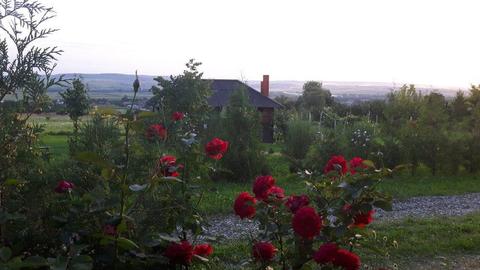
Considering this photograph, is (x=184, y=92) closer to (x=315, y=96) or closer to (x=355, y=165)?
(x=355, y=165)

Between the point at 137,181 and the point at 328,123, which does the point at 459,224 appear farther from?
the point at 328,123

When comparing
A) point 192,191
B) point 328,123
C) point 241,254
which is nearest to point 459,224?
point 241,254

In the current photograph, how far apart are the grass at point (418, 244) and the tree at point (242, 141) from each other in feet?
18.5

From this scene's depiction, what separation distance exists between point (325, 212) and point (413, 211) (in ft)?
25.1

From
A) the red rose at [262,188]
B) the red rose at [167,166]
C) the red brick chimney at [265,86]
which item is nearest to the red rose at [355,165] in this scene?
the red rose at [262,188]

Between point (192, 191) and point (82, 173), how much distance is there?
2.16 feet

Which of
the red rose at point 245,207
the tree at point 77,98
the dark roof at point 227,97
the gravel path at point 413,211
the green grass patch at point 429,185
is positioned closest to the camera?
the red rose at point 245,207

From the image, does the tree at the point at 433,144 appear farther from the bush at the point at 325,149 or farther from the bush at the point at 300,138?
the bush at the point at 300,138

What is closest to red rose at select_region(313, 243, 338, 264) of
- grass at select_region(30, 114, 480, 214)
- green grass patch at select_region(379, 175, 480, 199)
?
grass at select_region(30, 114, 480, 214)

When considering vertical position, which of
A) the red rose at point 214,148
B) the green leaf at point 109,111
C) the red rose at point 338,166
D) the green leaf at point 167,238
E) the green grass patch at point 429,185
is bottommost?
the green grass patch at point 429,185

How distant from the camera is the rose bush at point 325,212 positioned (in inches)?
109

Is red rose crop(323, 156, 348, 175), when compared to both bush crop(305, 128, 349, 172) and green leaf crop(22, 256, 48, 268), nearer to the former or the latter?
green leaf crop(22, 256, 48, 268)

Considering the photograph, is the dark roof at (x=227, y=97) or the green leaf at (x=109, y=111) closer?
the green leaf at (x=109, y=111)

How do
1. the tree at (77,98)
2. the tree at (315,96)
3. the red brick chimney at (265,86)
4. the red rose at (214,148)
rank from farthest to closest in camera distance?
the tree at (315,96) < the red brick chimney at (265,86) < the tree at (77,98) < the red rose at (214,148)
